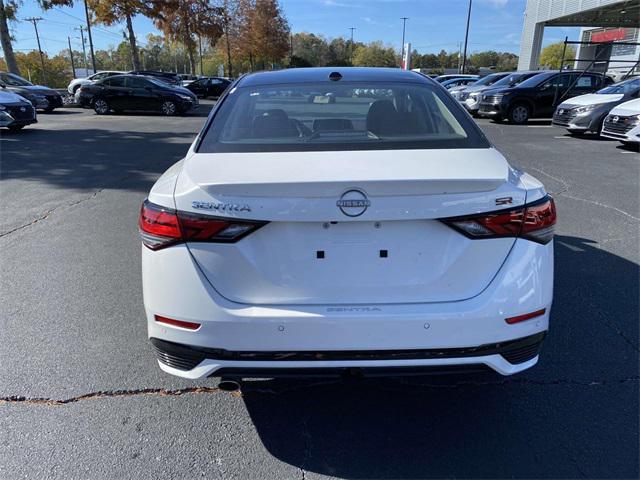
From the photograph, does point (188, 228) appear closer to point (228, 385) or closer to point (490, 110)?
point (228, 385)

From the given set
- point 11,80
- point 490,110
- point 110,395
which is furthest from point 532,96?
point 11,80

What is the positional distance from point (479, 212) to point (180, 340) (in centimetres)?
138

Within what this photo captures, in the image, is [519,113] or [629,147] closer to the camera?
[629,147]

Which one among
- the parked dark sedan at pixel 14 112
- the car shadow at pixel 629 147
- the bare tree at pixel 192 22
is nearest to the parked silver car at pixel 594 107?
the car shadow at pixel 629 147

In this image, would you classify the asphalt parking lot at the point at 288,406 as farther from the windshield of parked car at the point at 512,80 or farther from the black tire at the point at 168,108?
the black tire at the point at 168,108

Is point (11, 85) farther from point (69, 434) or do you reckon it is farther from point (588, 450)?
point (588, 450)

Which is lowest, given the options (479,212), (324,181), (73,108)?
(73,108)

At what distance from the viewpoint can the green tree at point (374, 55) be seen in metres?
84.8

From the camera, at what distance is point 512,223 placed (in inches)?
81.8

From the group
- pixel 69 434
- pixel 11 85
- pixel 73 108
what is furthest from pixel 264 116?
pixel 73 108

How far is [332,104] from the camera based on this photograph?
339cm

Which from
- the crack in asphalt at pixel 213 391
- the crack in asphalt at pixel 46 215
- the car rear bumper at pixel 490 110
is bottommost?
the crack in asphalt at pixel 46 215

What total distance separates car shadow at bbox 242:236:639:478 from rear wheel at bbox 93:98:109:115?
65.2 ft

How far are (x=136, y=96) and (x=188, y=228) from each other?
64.5 feet
